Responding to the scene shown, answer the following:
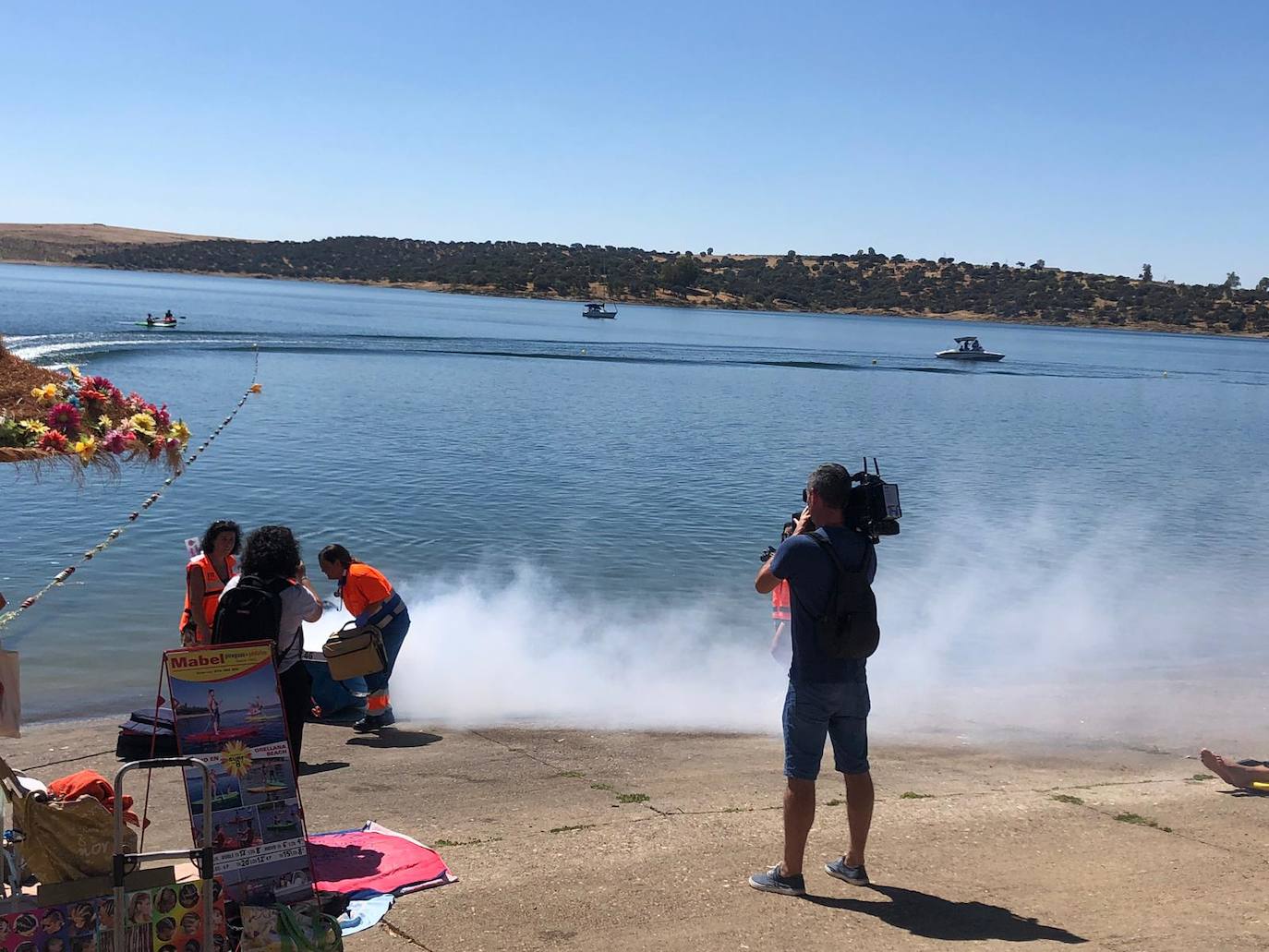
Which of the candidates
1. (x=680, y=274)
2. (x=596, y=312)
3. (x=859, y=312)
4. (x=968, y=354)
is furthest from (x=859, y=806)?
(x=859, y=312)

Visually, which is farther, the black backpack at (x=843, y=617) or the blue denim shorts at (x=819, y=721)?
the blue denim shorts at (x=819, y=721)

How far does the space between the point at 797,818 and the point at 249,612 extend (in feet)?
10.2

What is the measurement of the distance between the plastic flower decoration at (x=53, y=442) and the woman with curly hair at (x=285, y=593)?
1621mm

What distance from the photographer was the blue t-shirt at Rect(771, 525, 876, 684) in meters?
6.01

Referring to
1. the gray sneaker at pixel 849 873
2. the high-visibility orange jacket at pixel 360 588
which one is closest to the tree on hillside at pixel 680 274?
the high-visibility orange jacket at pixel 360 588

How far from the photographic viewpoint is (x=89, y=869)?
4.77 metres

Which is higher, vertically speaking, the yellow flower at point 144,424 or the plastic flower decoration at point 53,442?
the yellow flower at point 144,424

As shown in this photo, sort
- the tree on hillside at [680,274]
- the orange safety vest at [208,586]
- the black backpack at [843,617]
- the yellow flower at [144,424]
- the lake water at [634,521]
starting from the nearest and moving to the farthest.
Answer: the black backpack at [843,617] < the yellow flower at [144,424] < the orange safety vest at [208,586] < the lake water at [634,521] < the tree on hillside at [680,274]

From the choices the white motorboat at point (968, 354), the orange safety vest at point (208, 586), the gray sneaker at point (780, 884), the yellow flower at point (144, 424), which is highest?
the white motorboat at point (968, 354)

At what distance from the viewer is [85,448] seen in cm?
753

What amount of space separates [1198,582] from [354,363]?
44.3 meters

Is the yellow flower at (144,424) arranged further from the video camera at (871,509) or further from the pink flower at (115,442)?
the video camera at (871,509)

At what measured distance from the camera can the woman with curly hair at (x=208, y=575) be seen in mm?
8273

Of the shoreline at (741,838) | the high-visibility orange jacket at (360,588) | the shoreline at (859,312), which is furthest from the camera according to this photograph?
the shoreline at (859,312)
